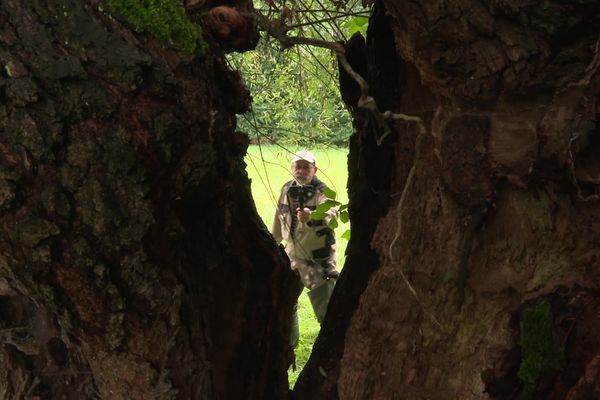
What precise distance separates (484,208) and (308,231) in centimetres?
249

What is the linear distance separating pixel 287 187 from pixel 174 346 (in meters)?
2.28

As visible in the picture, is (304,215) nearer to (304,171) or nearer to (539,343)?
(304,171)

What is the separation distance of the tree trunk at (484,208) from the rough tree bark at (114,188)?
492 millimetres

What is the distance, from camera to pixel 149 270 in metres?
1.48

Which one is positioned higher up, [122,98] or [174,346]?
[122,98]

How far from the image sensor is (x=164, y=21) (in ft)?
4.88

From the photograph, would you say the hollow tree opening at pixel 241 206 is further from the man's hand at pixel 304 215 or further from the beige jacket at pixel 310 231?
the beige jacket at pixel 310 231

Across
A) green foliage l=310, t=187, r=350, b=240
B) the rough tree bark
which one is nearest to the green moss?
the rough tree bark

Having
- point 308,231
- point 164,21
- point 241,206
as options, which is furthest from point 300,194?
point 164,21

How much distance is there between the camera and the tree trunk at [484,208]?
1.41 metres

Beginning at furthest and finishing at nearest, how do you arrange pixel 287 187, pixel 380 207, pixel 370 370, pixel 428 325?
pixel 287 187 → pixel 380 207 → pixel 370 370 → pixel 428 325

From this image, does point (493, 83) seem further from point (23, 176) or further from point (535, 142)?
point (23, 176)

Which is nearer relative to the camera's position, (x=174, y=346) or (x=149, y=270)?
(x=149, y=270)

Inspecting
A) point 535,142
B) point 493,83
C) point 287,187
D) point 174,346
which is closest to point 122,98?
point 174,346
